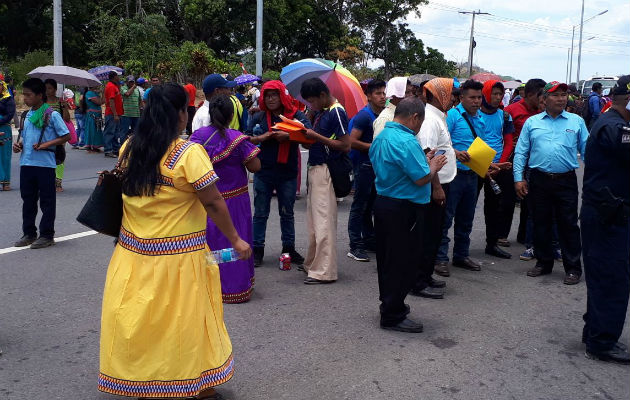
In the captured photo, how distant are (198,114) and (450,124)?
8.58ft

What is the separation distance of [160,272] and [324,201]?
3.03 metres

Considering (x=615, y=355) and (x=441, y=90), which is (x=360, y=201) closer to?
(x=441, y=90)

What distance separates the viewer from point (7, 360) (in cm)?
450

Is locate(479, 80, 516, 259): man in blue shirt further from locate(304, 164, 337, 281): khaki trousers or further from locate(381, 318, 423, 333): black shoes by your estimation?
locate(381, 318, 423, 333): black shoes

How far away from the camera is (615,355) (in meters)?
4.63

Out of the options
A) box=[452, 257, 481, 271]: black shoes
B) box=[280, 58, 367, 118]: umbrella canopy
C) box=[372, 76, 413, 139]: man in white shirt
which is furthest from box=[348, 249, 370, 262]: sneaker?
box=[280, 58, 367, 118]: umbrella canopy

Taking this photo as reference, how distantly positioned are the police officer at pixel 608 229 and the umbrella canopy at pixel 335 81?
359 cm

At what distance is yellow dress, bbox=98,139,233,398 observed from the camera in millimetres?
3559

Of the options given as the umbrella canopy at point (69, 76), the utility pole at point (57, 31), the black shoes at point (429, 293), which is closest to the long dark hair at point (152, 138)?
the black shoes at point (429, 293)

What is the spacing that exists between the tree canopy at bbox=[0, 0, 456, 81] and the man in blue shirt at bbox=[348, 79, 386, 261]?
23.0 meters

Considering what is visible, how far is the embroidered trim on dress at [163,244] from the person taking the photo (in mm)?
3594

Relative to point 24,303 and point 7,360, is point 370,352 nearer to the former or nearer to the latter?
point 7,360

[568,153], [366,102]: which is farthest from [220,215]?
[366,102]

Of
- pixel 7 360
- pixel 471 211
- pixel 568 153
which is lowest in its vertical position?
pixel 7 360
